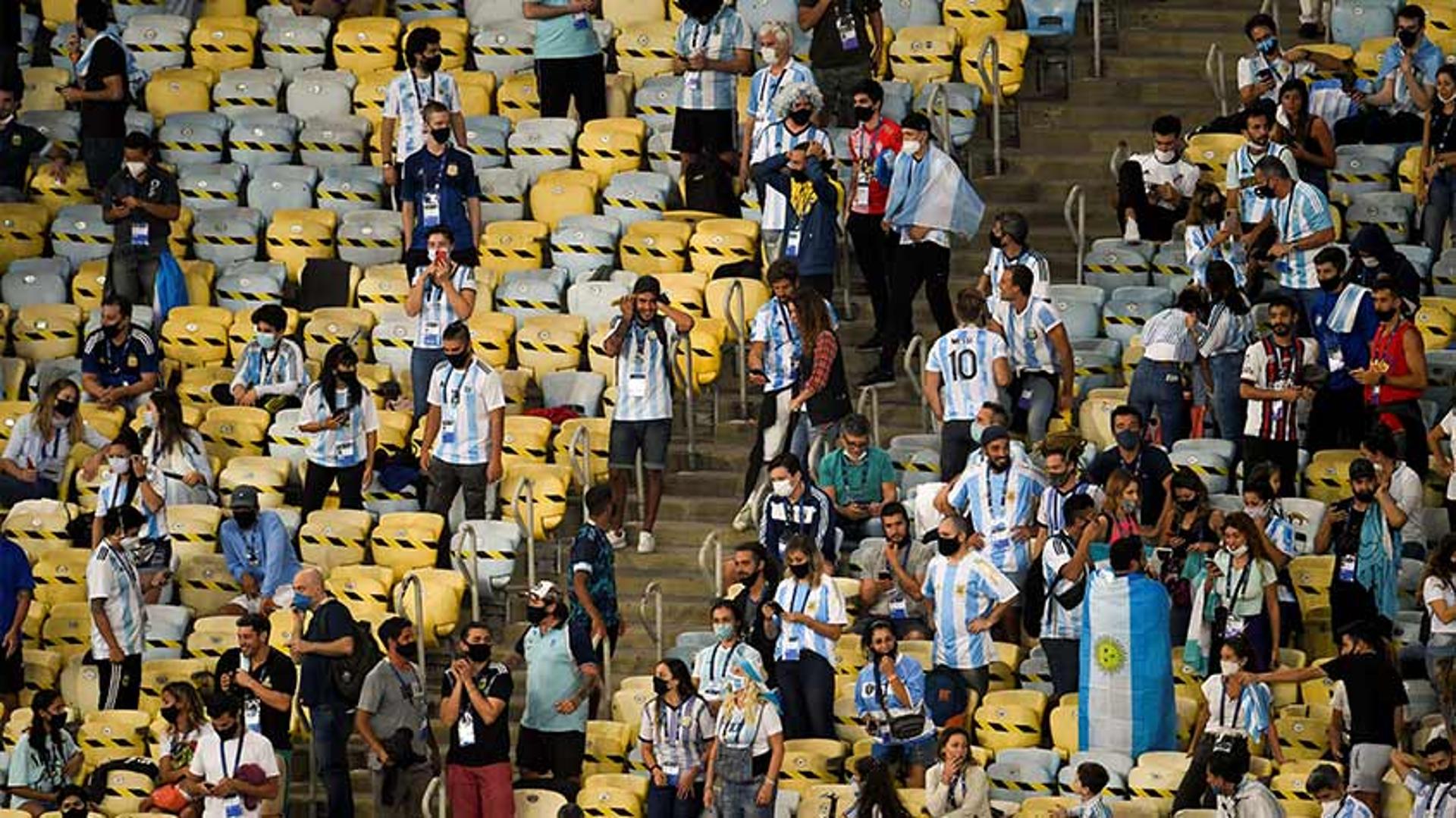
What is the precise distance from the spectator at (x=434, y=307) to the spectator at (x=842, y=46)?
9.37 ft

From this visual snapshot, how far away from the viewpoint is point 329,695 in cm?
2250

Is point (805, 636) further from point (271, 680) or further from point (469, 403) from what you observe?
point (469, 403)

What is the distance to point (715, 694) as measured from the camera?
71.1 feet

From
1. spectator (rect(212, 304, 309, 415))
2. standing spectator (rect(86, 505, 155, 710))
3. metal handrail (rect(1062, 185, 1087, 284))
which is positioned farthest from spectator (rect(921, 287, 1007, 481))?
standing spectator (rect(86, 505, 155, 710))

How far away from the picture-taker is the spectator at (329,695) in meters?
22.4

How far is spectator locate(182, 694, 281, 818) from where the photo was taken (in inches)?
862

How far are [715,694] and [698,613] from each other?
214 centimetres

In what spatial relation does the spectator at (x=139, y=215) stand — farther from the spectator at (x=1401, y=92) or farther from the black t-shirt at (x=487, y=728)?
the spectator at (x=1401, y=92)

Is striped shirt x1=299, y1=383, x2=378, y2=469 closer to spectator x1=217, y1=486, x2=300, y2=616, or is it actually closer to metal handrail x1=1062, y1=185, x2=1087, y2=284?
spectator x1=217, y1=486, x2=300, y2=616

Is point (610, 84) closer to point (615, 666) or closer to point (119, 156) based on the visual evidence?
point (119, 156)

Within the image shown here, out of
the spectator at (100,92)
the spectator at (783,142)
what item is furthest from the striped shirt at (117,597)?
the spectator at (100,92)

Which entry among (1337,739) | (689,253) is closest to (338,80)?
(689,253)

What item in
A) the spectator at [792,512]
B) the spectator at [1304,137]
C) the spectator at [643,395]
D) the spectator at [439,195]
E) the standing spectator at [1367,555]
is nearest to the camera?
the standing spectator at [1367,555]

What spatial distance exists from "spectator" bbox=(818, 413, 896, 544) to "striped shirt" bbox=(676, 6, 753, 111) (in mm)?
3947
